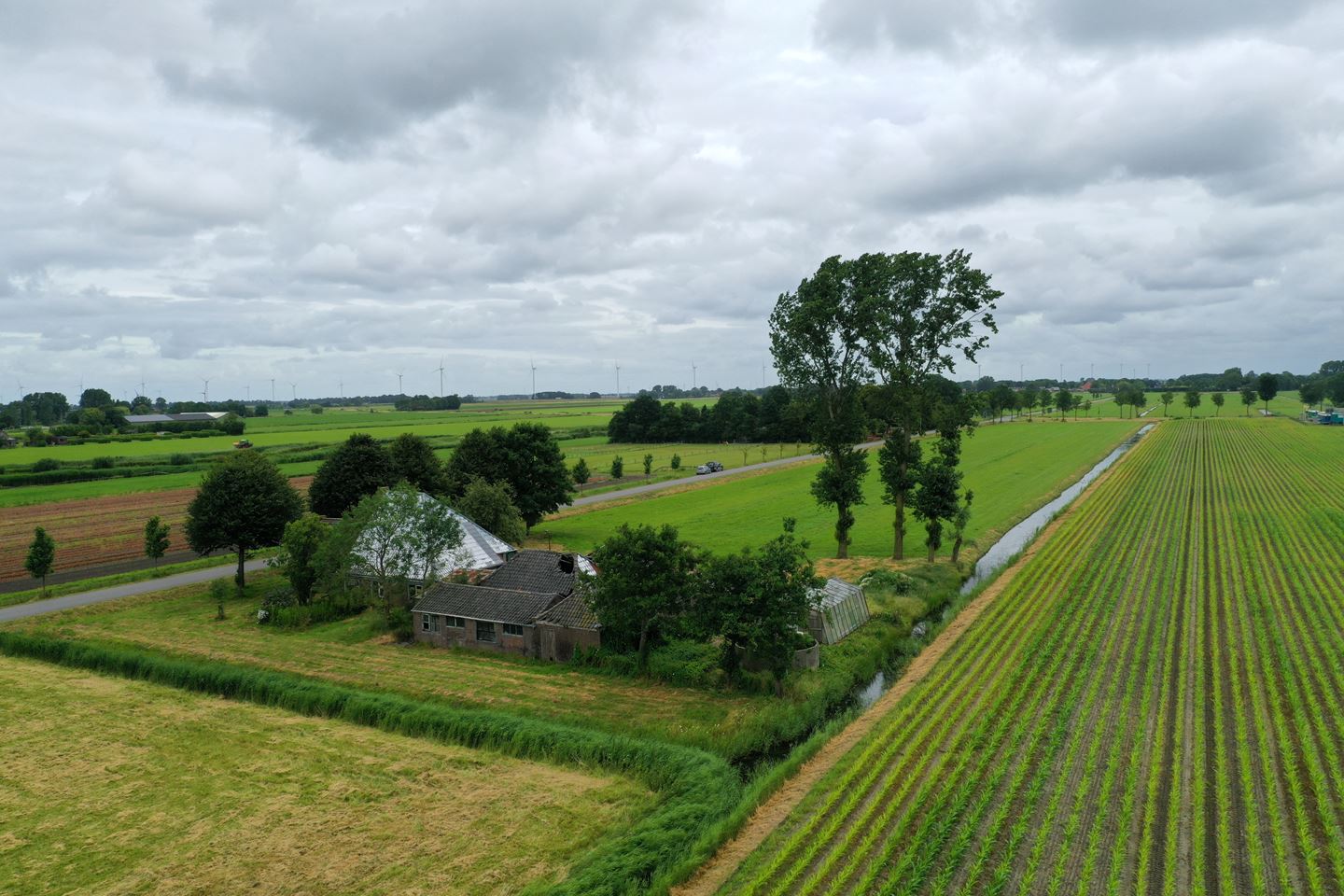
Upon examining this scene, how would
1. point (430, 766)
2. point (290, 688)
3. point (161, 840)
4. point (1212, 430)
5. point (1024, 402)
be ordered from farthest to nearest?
point (1024, 402), point (1212, 430), point (290, 688), point (430, 766), point (161, 840)

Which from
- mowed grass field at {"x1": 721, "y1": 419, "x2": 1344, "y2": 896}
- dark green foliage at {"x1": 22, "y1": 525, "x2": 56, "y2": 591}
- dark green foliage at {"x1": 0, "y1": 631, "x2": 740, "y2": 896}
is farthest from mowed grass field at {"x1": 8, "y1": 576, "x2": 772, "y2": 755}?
dark green foliage at {"x1": 22, "y1": 525, "x2": 56, "y2": 591}

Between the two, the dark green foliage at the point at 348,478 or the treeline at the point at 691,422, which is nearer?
the dark green foliage at the point at 348,478

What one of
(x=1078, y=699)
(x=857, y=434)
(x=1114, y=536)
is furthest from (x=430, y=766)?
(x=1114, y=536)

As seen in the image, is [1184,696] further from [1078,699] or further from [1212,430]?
[1212,430]

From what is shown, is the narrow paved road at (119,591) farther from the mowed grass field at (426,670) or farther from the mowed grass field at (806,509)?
the mowed grass field at (806,509)

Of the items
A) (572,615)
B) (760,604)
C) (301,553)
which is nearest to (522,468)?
(301,553)

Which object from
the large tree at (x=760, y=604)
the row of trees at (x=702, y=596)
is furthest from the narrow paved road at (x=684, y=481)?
the large tree at (x=760, y=604)
